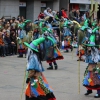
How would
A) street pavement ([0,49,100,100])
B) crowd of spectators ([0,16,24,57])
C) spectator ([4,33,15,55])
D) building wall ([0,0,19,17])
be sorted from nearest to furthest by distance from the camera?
street pavement ([0,49,100,100]) → crowd of spectators ([0,16,24,57]) → spectator ([4,33,15,55]) → building wall ([0,0,19,17])

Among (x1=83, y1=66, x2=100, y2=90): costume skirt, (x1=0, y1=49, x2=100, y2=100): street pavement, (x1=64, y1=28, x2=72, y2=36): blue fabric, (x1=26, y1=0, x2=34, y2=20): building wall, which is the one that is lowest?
→ (x1=0, y1=49, x2=100, y2=100): street pavement

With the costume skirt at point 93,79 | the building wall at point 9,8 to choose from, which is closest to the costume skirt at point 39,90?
the costume skirt at point 93,79

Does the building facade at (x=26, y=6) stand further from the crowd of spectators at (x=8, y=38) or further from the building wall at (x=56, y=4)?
the crowd of spectators at (x=8, y=38)

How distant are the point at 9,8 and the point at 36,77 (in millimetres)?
19440

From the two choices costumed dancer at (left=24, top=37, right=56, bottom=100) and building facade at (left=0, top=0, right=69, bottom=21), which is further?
building facade at (left=0, top=0, right=69, bottom=21)

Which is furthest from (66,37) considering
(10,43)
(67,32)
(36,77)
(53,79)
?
(36,77)

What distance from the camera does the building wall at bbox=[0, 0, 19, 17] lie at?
27653 mm

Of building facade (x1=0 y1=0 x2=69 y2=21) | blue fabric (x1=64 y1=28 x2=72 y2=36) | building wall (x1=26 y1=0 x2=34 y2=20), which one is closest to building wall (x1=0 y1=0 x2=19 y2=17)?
building facade (x1=0 y1=0 x2=69 y2=21)

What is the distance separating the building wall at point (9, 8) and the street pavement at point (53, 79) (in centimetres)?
804

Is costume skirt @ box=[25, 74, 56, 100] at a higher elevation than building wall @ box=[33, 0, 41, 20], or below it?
below

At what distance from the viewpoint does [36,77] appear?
948 centimetres

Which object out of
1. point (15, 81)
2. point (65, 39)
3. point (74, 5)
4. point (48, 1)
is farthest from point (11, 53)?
point (74, 5)

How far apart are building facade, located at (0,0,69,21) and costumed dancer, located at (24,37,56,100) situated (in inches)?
724

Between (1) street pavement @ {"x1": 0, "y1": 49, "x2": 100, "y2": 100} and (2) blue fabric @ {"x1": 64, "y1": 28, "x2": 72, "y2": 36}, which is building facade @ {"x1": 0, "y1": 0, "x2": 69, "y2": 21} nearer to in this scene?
(2) blue fabric @ {"x1": 64, "y1": 28, "x2": 72, "y2": 36}
